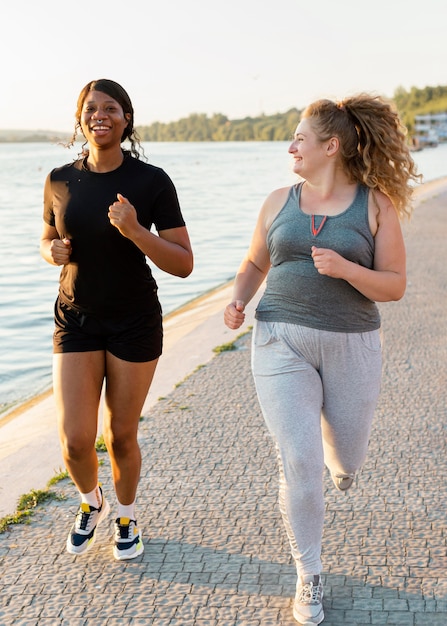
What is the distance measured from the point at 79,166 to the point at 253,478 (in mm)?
1878

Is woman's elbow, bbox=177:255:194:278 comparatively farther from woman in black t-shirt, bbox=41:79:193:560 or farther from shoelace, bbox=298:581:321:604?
shoelace, bbox=298:581:321:604

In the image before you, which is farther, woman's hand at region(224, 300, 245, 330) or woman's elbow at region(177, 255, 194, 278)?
woman's elbow at region(177, 255, 194, 278)

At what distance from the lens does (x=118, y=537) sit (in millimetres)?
3834

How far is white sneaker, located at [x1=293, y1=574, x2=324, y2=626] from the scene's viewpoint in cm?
324

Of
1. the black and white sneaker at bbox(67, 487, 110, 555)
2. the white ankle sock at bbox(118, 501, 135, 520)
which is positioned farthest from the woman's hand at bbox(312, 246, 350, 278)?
Result: the black and white sneaker at bbox(67, 487, 110, 555)

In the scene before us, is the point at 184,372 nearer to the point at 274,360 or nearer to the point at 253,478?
the point at 253,478

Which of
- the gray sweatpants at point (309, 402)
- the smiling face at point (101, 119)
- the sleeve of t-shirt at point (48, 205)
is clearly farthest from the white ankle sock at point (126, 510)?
the smiling face at point (101, 119)

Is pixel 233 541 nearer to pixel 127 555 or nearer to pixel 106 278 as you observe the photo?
pixel 127 555

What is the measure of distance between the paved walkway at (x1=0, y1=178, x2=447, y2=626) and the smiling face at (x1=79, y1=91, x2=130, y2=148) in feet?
5.83

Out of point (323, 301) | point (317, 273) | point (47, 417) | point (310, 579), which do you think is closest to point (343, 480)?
point (310, 579)

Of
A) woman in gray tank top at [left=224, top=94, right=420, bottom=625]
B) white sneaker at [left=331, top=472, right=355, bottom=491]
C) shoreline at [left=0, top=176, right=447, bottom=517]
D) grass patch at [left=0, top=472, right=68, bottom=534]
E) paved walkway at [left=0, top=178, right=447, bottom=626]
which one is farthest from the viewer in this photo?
shoreline at [left=0, top=176, right=447, bottom=517]

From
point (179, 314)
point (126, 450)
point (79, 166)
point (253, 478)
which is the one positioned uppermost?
point (79, 166)

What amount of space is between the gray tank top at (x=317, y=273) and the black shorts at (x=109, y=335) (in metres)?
0.62

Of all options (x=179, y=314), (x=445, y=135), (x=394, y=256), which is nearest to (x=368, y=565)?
(x=394, y=256)
